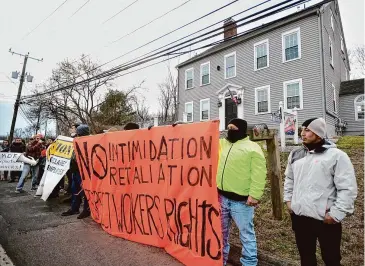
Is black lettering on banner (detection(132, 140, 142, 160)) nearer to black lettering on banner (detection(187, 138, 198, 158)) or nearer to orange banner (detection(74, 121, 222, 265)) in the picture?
orange banner (detection(74, 121, 222, 265))

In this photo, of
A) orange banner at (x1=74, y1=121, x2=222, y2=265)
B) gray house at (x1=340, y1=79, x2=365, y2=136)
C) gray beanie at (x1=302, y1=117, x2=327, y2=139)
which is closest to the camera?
gray beanie at (x1=302, y1=117, x2=327, y2=139)

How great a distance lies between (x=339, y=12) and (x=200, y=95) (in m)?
12.1

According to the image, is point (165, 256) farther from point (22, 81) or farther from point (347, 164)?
point (22, 81)

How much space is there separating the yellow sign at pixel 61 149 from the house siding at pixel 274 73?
12219mm

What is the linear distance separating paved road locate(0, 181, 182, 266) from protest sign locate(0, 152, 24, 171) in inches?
223

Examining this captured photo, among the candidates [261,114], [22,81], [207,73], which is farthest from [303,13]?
[22,81]

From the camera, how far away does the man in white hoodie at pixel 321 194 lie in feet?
8.22

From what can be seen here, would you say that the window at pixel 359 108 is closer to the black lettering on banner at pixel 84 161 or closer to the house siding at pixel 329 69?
the house siding at pixel 329 69

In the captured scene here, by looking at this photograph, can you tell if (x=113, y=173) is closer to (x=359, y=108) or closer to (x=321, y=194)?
(x=321, y=194)

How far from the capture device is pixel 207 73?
21203mm

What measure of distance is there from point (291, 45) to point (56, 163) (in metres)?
14.2

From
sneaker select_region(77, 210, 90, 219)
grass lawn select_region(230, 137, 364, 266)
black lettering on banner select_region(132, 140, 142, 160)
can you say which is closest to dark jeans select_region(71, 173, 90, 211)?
sneaker select_region(77, 210, 90, 219)

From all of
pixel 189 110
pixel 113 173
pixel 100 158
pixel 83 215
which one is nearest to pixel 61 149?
pixel 83 215

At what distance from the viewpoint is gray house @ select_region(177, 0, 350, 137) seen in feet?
49.6
